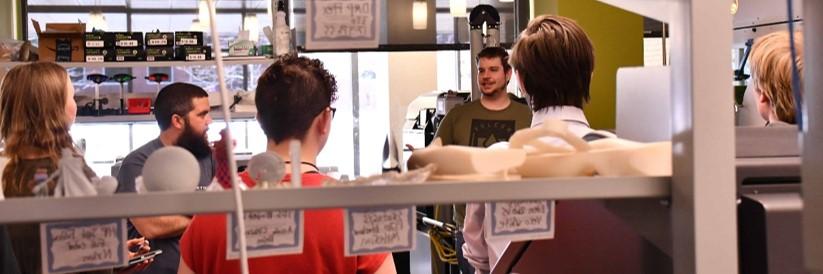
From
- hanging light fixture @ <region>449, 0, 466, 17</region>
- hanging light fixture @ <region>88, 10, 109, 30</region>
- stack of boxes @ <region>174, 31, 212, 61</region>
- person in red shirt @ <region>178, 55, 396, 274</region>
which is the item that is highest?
hanging light fixture @ <region>88, 10, 109, 30</region>

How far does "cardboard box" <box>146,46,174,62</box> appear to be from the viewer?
575cm

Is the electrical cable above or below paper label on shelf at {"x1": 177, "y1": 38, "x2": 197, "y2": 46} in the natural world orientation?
below

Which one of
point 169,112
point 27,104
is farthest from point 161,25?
point 27,104

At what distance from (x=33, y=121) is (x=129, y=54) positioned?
321 centimetres

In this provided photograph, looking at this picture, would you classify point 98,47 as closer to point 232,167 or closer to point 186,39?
point 186,39

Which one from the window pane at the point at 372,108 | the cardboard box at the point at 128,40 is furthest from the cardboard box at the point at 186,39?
the window pane at the point at 372,108

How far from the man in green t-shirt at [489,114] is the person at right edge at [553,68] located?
2.42m

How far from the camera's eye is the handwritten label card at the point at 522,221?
1.34 m

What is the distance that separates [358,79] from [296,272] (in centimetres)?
824

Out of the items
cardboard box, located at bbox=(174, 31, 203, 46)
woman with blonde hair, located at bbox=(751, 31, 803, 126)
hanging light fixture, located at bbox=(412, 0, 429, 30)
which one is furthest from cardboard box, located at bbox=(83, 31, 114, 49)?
woman with blonde hair, located at bbox=(751, 31, 803, 126)

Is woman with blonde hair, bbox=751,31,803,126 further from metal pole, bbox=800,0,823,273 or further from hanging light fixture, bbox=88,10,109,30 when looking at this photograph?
hanging light fixture, bbox=88,10,109,30

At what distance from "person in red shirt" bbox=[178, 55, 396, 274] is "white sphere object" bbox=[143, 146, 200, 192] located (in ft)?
2.37

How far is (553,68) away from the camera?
2402 mm

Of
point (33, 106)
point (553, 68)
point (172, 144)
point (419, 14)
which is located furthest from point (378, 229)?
point (419, 14)
